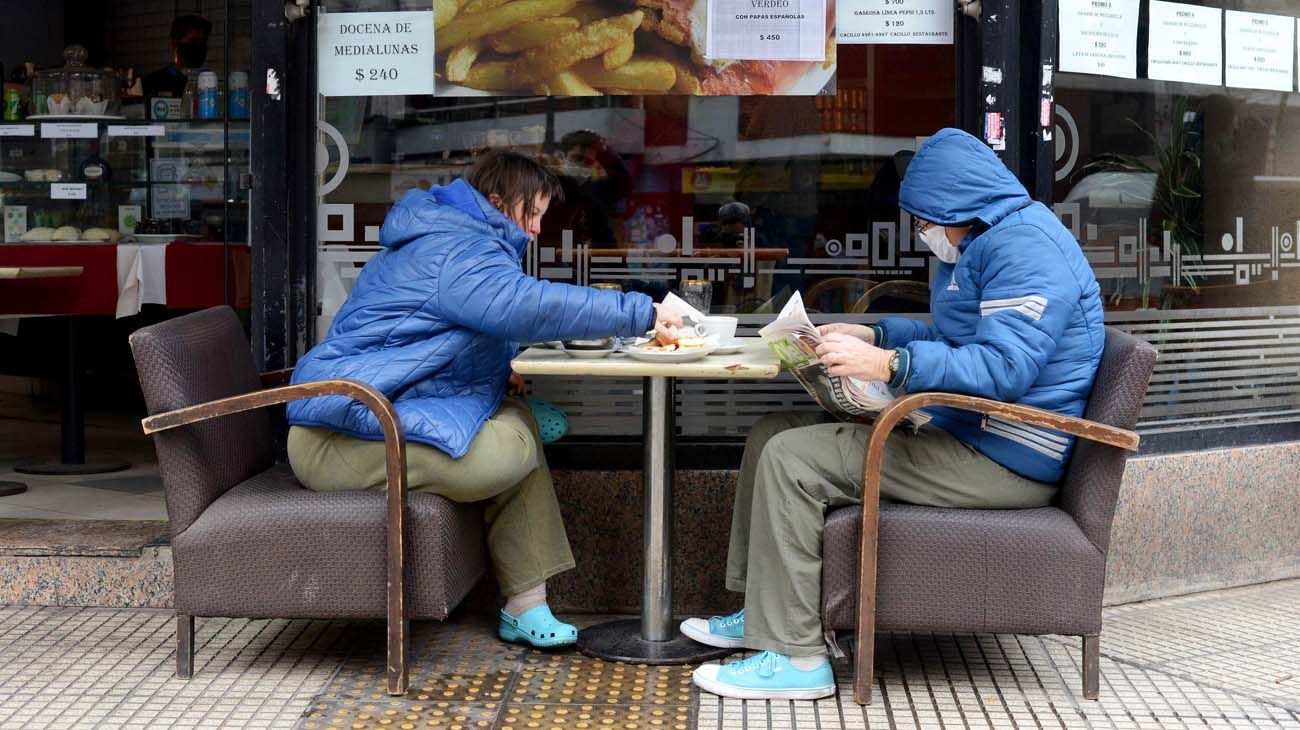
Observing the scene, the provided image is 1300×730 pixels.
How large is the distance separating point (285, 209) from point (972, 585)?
2.33 metres

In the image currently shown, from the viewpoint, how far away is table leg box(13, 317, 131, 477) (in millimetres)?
6145

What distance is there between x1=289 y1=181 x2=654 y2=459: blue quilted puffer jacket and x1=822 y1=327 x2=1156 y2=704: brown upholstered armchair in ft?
2.52

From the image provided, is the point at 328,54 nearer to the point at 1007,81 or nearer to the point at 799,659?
the point at 1007,81

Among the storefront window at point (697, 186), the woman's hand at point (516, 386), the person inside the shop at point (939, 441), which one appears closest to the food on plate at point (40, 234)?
the storefront window at point (697, 186)

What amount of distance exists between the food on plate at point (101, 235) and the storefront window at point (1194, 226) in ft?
13.7

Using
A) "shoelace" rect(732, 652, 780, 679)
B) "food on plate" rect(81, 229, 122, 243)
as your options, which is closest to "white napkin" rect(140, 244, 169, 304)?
"food on plate" rect(81, 229, 122, 243)

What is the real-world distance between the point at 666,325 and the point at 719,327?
0.22m

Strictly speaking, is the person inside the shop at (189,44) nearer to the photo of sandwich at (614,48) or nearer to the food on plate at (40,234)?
the food on plate at (40,234)

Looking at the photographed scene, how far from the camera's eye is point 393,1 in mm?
4523

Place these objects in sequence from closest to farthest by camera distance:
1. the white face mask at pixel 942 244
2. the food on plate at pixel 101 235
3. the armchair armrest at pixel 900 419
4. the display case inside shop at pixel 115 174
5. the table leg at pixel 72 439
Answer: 1. the armchair armrest at pixel 900 419
2. the white face mask at pixel 942 244
3. the table leg at pixel 72 439
4. the food on plate at pixel 101 235
5. the display case inside shop at pixel 115 174

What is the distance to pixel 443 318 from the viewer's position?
3701 mm

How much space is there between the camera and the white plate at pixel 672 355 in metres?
3.55

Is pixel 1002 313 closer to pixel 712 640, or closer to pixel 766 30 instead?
pixel 712 640

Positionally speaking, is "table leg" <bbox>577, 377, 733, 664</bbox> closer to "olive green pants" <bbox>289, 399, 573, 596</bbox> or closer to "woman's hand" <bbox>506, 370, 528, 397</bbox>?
"olive green pants" <bbox>289, 399, 573, 596</bbox>
